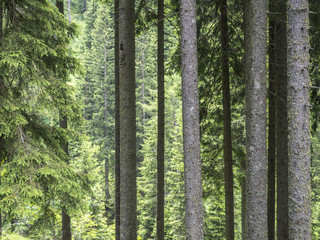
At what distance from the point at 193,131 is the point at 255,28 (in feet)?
7.40

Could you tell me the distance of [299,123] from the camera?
15.1 ft

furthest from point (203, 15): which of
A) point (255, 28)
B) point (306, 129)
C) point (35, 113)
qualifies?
point (35, 113)

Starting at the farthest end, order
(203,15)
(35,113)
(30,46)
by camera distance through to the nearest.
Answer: (203,15), (35,113), (30,46)

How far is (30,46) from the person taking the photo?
5293 millimetres

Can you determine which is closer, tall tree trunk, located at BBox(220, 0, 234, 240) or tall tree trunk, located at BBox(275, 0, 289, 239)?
tall tree trunk, located at BBox(275, 0, 289, 239)

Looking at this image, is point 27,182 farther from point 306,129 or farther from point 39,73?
point 306,129

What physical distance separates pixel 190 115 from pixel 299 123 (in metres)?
1.77

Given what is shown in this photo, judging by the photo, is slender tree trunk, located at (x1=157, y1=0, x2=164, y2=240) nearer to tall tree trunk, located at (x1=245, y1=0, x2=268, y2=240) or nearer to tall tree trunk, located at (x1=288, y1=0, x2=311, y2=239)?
tall tree trunk, located at (x1=245, y1=0, x2=268, y2=240)

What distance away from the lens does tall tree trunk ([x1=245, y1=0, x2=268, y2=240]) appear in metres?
5.12

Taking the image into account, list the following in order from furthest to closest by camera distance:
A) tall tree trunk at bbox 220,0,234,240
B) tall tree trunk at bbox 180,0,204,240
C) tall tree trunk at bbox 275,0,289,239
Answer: tall tree trunk at bbox 220,0,234,240 → tall tree trunk at bbox 275,0,289,239 → tall tree trunk at bbox 180,0,204,240

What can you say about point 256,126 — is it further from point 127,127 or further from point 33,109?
point 33,109

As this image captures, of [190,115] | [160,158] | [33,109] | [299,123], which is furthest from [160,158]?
[299,123]

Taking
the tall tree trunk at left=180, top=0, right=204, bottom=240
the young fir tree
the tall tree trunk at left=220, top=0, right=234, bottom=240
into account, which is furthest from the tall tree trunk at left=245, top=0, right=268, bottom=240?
the young fir tree

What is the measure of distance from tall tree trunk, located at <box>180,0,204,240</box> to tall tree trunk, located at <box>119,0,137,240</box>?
5.27 feet
